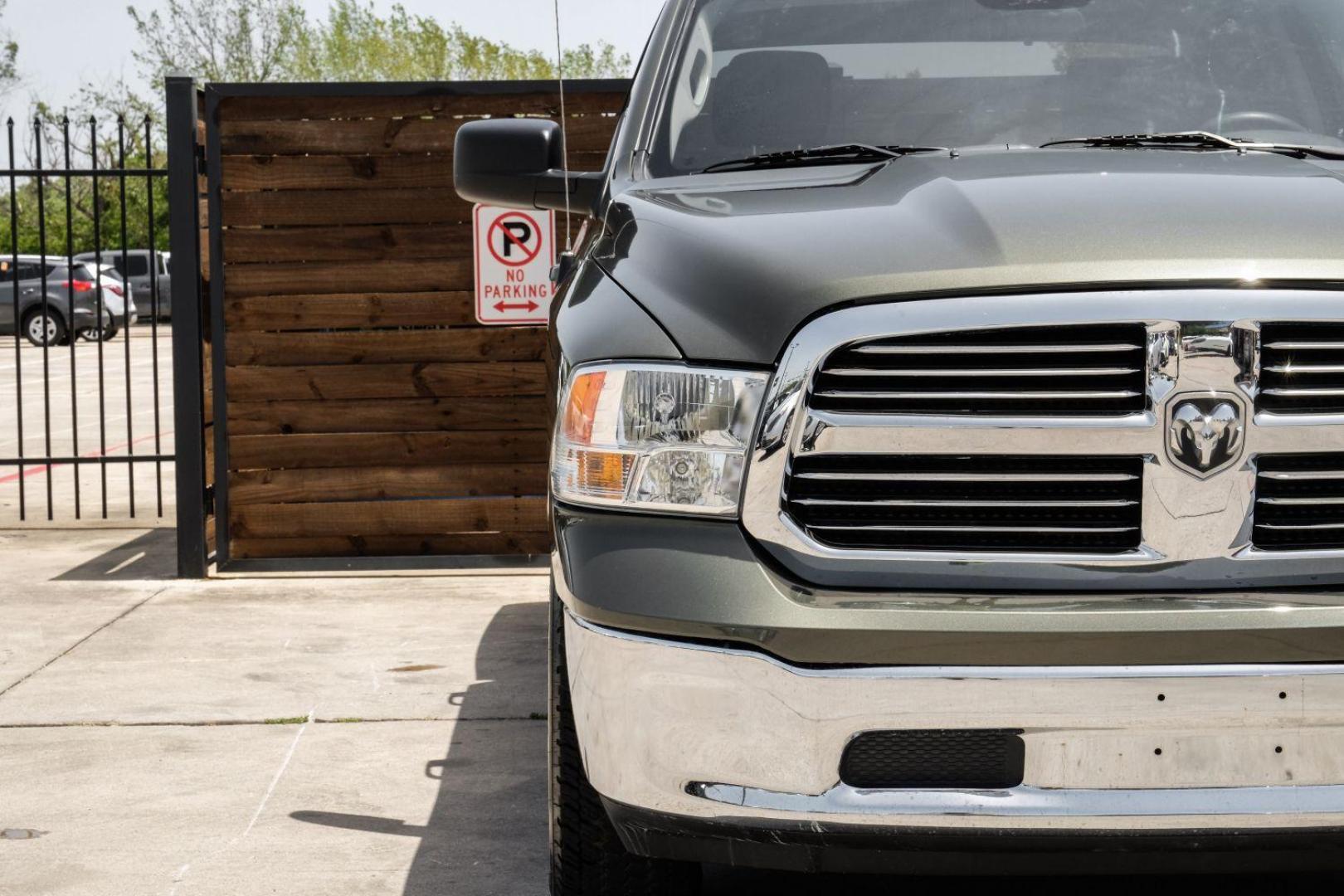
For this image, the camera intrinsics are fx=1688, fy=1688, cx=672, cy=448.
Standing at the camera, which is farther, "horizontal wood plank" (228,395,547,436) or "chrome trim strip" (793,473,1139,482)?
"horizontal wood plank" (228,395,547,436)

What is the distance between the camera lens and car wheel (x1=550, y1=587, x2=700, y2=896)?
2.84m

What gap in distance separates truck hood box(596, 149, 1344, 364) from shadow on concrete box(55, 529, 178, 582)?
5.41 meters

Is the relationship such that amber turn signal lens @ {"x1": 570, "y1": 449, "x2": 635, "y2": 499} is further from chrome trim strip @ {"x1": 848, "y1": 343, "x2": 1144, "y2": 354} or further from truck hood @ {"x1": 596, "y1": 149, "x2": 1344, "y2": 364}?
chrome trim strip @ {"x1": 848, "y1": 343, "x2": 1144, "y2": 354}

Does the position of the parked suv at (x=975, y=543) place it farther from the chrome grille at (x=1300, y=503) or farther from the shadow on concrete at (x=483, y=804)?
the shadow on concrete at (x=483, y=804)

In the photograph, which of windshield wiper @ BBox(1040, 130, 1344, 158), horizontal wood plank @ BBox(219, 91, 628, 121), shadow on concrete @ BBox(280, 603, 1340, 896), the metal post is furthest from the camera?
horizontal wood plank @ BBox(219, 91, 628, 121)

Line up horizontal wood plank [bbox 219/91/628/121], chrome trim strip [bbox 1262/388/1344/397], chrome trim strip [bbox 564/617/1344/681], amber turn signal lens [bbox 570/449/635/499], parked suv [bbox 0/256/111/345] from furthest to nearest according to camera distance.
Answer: parked suv [bbox 0/256/111/345] → horizontal wood plank [bbox 219/91/628/121] → amber turn signal lens [bbox 570/449/635/499] → chrome trim strip [bbox 1262/388/1344/397] → chrome trim strip [bbox 564/617/1344/681]

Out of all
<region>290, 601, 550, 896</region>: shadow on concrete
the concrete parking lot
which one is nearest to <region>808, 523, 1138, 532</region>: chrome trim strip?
<region>290, 601, 550, 896</region>: shadow on concrete

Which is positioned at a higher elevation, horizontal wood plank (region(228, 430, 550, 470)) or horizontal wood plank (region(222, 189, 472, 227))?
horizontal wood plank (region(222, 189, 472, 227))

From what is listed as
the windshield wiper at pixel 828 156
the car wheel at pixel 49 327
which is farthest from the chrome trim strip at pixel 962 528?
the car wheel at pixel 49 327

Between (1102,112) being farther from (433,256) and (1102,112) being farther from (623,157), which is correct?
(433,256)

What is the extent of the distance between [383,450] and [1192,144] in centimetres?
509

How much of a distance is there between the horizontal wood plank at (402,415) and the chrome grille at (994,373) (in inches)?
211

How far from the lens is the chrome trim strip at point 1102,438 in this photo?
8.06 ft

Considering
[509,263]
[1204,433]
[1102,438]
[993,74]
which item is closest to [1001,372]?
[1102,438]
